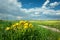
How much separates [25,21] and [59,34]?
744 millimetres

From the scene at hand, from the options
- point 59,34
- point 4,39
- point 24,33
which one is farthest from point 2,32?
point 59,34

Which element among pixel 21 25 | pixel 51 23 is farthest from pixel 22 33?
pixel 51 23

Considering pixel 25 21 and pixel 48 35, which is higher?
pixel 25 21

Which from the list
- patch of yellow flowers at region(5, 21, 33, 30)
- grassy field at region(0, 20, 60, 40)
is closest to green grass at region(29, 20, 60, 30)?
grassy field at region(0, 20, 60, 40)

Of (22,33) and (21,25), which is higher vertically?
(21,25)

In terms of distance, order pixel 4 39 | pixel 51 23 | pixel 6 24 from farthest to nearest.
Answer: pixel 51 23
pixel 6 24
pixel 4 39

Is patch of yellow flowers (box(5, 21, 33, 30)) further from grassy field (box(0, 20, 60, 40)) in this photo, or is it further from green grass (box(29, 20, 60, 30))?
green grass (box(29, 20, 60, 30))

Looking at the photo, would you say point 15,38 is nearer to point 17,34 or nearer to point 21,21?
point 17,34

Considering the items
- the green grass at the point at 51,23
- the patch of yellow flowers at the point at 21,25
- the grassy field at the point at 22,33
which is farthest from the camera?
the green grass at the point at 51,23

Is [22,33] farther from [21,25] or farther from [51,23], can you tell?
[51,23]

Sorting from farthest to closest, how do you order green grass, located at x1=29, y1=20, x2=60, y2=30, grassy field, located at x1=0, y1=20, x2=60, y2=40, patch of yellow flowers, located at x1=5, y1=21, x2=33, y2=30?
green grass, located at x1=29, y1=20, x2=60, y2=30 < patch of yellow flowers, located at x1=5, y1=21, x2=33, y2=30 < grassy field, located at x1=0, y1=20, x2=60, y2=40

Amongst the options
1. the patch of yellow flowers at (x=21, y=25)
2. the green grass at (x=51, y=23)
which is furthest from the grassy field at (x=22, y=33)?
the green grass at (x=51, y=23)

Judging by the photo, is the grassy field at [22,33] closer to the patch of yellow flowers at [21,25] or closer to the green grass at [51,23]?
the patch of yellow flowers at [21,25]

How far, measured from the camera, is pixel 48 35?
3287 mm
